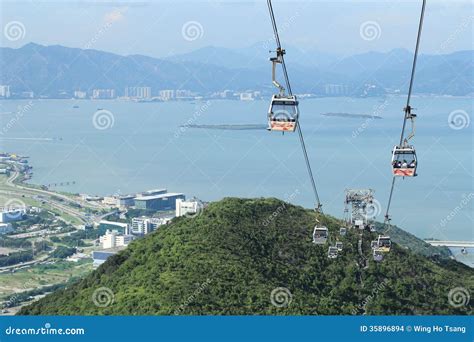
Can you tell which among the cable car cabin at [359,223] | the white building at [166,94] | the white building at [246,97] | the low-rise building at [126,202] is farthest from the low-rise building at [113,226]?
the white building at [166,94]

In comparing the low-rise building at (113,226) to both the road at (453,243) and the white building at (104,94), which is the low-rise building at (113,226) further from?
the white building at (104,94)

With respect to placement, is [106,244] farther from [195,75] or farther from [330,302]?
[195,75]

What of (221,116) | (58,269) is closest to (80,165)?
(221,116)

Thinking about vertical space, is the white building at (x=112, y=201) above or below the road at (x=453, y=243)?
above

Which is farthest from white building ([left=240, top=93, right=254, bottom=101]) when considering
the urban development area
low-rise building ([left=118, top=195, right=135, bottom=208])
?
low-rise building ([left=118, top=195, right=135, bottom=208])

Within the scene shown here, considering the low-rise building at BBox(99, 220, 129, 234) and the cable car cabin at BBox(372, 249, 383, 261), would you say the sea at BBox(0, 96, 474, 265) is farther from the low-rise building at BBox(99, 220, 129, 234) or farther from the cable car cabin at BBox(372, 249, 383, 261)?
the cable car cabin at BBox(372, 249, 383, 261)

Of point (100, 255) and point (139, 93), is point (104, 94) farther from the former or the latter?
point (100, 255)

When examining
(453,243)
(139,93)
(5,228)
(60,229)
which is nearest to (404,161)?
(453,243)
